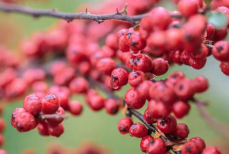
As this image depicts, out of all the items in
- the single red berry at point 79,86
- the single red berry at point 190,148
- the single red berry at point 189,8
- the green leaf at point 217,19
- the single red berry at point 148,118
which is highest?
the single red berry at point 189,8

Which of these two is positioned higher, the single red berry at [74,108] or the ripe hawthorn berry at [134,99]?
the ripe hawthorn berry at [134,99]

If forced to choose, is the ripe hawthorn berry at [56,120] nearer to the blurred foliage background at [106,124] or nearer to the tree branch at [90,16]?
the tree branch at [90,16]

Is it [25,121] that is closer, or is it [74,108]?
[25,121]

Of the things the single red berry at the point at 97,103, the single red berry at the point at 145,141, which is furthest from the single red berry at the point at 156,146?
the single red berry at the point at 97,103

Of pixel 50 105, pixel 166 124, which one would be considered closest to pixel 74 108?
pixel 50 105

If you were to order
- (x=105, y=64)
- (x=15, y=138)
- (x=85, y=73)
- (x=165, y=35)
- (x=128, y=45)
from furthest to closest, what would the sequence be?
(x=15, y=138) < (x=85, y=73) < (x=105, y=64) < (x=128, y=45) < (x=165, y=35)

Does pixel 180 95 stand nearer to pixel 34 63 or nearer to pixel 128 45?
pixel 128 45

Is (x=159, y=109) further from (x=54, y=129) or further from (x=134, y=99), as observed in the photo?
(x=54, y=129)

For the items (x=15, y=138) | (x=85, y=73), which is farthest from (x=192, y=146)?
(x=15, y=138)
